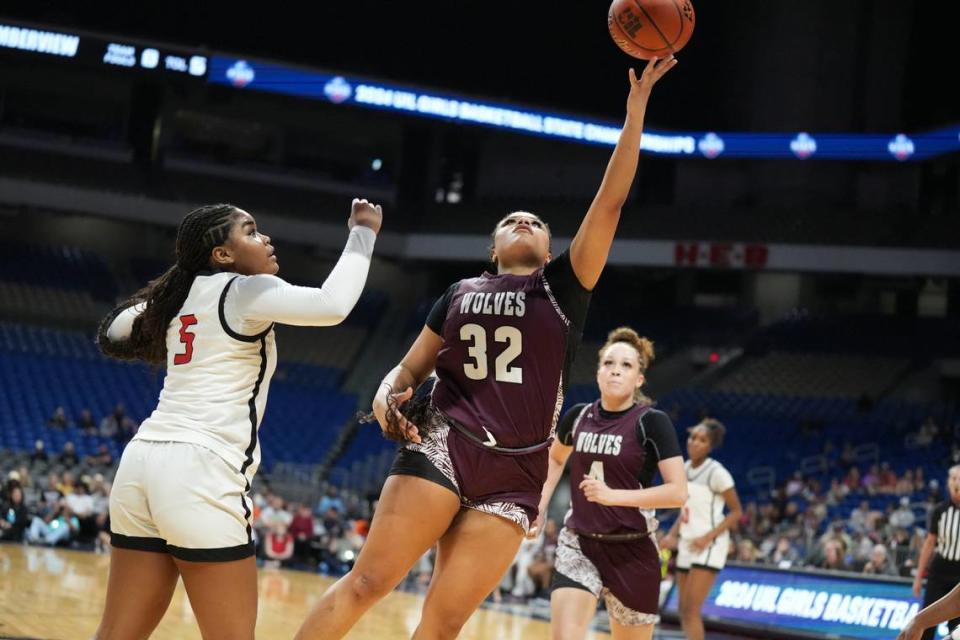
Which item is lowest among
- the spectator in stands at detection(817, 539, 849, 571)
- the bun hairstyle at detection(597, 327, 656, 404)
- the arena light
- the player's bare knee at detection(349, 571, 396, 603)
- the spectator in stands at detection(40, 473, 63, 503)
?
the spectator in stands at detection(40, 473, 63, 503)

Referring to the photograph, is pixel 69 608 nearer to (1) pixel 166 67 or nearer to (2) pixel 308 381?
(1) pixel 166 67

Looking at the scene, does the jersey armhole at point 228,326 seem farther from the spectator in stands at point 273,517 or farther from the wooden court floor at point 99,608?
the spectator in stands at point 273,517

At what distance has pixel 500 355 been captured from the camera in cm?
415

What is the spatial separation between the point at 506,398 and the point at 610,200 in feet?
2.63

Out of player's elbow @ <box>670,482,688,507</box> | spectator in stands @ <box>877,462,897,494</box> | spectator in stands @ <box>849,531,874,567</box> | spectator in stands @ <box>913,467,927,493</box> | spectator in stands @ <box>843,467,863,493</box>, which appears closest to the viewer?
player's elbow @ <box>670,482,688,507</box>

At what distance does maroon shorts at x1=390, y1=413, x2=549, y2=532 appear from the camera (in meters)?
4.09

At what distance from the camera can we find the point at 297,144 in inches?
1180

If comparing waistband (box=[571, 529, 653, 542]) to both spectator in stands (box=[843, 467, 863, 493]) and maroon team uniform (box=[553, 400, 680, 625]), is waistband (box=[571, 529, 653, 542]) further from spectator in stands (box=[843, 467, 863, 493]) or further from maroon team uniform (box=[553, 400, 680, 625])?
spectator in stands (box=[843, 467, 863, 493])

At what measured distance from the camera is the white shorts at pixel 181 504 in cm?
362

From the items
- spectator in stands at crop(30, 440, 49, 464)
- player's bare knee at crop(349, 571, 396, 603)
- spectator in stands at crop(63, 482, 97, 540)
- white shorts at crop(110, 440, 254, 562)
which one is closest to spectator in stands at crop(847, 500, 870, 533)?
spectator in stands at crop(63, 482, 97, 540)

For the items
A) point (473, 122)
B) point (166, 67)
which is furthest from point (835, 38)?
point (166, 67)

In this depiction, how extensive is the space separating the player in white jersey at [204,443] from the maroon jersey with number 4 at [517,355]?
56 centimetres

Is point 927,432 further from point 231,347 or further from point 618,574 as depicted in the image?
point 231,347

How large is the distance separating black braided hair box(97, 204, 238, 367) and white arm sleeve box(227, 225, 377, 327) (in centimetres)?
28
